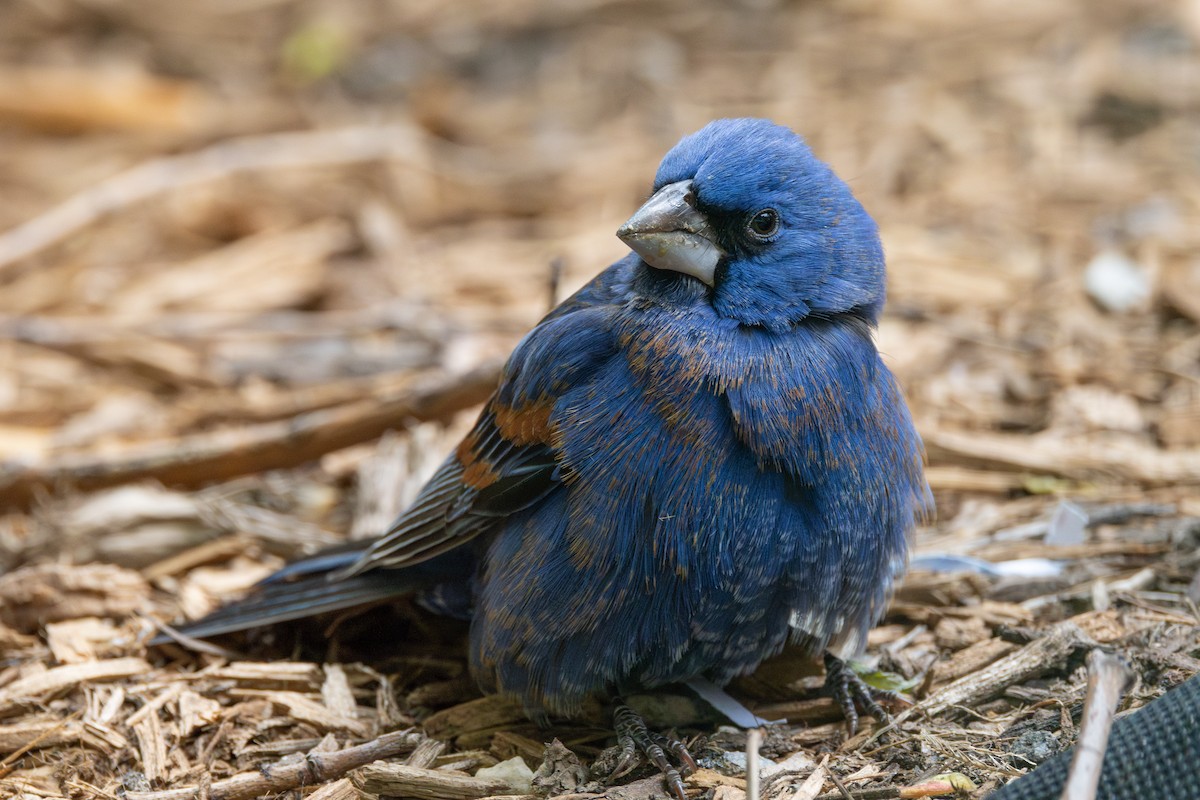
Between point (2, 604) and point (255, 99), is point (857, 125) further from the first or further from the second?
point (2, 604)

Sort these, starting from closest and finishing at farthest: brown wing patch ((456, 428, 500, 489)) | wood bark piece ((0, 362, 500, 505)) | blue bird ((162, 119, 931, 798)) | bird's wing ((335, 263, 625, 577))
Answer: blue bird ((162, 119, 931, 798))
bird's wing ((335, 263, 625, 577))
brown wing patch ((456, 428, 500, 489))
wood bark piece ((0, 362, 500, 505))

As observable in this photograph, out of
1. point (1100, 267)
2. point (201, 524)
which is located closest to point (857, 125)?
point (1100, 267)

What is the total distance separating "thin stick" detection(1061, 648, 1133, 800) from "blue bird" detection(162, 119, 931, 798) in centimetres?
72

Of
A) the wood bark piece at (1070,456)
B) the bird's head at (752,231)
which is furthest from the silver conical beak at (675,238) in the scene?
the wood bark piece at (1070,456)

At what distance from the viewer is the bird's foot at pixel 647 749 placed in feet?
9.46

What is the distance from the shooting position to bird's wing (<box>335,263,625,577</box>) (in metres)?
3.03

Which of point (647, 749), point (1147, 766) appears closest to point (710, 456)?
point (647, 749)

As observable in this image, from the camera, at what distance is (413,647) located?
3.73 m

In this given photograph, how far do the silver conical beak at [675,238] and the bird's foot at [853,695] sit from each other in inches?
40.9

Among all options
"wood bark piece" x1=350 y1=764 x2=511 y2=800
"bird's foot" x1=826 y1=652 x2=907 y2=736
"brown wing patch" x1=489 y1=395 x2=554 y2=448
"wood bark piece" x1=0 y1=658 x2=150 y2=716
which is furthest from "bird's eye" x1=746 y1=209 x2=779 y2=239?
"wood bark piece" x1=0 y1=658 x2=150 y2=716

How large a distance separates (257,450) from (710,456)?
1979mm

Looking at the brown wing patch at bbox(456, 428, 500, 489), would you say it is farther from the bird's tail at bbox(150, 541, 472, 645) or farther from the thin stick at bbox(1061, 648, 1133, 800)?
the thin stick at bbox(1061, 648, 1133, 800)

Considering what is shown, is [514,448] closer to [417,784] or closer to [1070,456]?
[417,784]

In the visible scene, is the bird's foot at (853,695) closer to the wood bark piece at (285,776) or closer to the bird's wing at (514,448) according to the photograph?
the bird's wing at (514,448)
